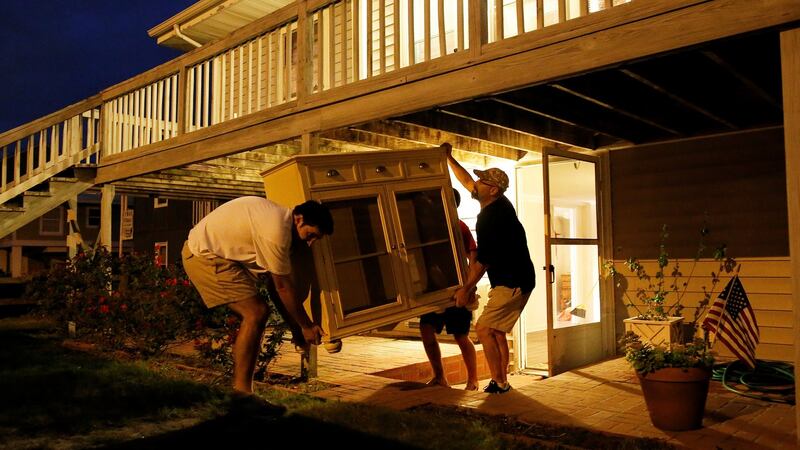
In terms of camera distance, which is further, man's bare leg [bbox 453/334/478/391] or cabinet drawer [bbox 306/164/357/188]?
man's bare leg [bbox 453/334/478/391]

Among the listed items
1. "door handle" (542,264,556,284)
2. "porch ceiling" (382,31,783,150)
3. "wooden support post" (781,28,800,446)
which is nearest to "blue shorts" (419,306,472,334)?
"door handle" (542,264,556,284)

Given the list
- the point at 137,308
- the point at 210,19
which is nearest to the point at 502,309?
the point at 137,308

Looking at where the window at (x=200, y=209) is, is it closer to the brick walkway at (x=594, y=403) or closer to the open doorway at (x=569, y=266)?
the brick walkway at (x=594, y=403)

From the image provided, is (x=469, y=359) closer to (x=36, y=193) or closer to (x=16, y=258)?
(x=36, y=193)

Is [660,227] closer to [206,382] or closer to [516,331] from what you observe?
[516,331]

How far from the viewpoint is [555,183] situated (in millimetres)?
6590

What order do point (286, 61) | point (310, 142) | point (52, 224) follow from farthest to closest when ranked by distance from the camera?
point (52, 224)
point (286, 61)
point (310, 142)

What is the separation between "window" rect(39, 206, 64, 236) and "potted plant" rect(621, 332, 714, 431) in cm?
3552

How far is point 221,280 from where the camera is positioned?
4.11 meters

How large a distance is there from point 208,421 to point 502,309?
2.24 meters

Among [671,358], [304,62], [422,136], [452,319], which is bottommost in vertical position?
[671,358]

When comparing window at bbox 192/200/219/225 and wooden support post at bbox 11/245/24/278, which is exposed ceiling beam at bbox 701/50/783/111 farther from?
wooden support post at bbox 11/245/24/278

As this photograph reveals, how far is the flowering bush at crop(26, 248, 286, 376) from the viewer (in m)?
5.27

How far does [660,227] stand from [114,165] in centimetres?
754
